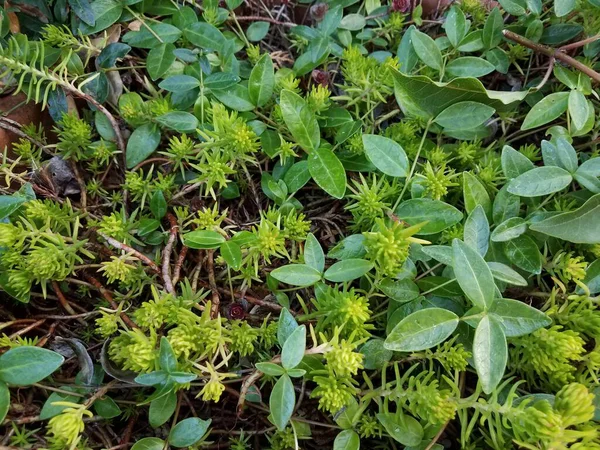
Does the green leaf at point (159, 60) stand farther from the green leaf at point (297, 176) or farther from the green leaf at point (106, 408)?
the green leaf at point (106, 408)

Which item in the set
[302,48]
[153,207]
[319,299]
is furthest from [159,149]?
[319,299]

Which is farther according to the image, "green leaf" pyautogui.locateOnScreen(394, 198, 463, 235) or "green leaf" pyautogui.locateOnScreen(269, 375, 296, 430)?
"green leaf" pyautogui.locateOnScreen(394, 198, 463, 235)

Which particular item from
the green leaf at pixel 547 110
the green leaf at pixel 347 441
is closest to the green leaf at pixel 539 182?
the green leaf at pixel 547 110

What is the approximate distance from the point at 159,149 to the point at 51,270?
24.5 inches

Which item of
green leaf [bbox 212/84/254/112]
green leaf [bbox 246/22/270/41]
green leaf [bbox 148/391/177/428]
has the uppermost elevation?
green leaf [bbox 246/22/270/41]

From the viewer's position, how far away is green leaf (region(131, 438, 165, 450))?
132 centimetres

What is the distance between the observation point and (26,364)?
4.07 feet

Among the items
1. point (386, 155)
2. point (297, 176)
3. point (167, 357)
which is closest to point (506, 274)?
point (386, 155)

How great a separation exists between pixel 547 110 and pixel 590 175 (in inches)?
12.0

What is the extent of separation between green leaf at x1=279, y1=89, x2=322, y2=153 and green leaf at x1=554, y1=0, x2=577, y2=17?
3.23 feet

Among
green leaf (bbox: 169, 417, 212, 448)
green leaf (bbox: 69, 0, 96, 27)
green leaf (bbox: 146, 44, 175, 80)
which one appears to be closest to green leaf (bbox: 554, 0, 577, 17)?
green leaf (bbox: 146, 44, 175, 80)

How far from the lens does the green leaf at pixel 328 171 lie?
4.96ft

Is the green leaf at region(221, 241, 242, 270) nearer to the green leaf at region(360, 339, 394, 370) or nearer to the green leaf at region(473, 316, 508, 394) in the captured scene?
the green leaf at region(360, 339, 394, 370)

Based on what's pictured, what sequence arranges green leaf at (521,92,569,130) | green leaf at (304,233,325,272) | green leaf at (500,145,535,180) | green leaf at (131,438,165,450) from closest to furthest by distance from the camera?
1. green leaf at (131,438,165,450)
2. green leaf at (304,233,325,272)
3. green leaf at (500,145,535,180)
4. green leaf at (521,92,569,130)
